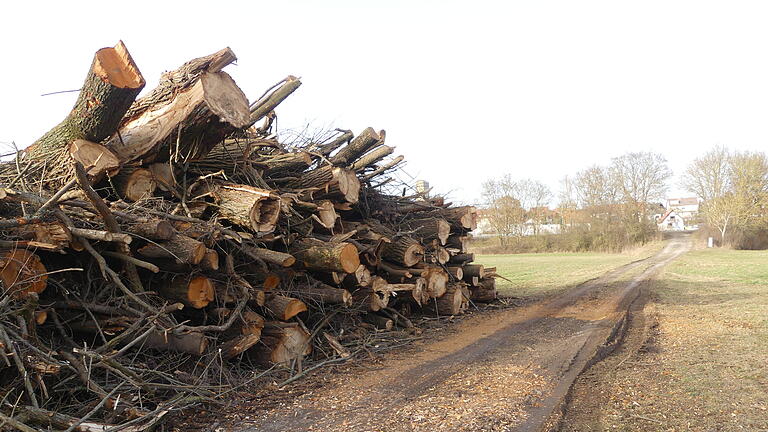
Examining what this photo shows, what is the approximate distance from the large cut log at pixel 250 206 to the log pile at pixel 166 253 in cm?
2

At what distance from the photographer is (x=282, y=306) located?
5590 millimetres

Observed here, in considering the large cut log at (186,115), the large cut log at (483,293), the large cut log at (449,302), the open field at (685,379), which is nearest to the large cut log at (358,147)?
the large cut log at (186,115)

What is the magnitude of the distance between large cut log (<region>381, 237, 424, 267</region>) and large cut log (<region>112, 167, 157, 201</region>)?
3572 mm

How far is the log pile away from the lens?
12.0 feet

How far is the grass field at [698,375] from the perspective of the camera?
3816 mm

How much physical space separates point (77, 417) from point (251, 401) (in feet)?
4.54

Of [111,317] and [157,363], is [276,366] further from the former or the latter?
[111,317]

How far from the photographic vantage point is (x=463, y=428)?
12.0 ft

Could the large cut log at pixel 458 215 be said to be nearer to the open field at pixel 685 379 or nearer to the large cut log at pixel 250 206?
the open field at pixel 685 379

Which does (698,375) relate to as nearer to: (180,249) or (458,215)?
(180,249)

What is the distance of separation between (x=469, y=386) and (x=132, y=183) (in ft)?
13.0

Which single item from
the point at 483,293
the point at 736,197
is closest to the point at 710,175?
the point at 736,197

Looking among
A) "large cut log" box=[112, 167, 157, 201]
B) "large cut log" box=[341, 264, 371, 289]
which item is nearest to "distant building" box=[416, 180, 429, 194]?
"large cut log" box=[341, 264, 371, 289]

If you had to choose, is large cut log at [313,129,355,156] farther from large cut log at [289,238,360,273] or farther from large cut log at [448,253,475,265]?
large cut log at [448,253,475,265]
